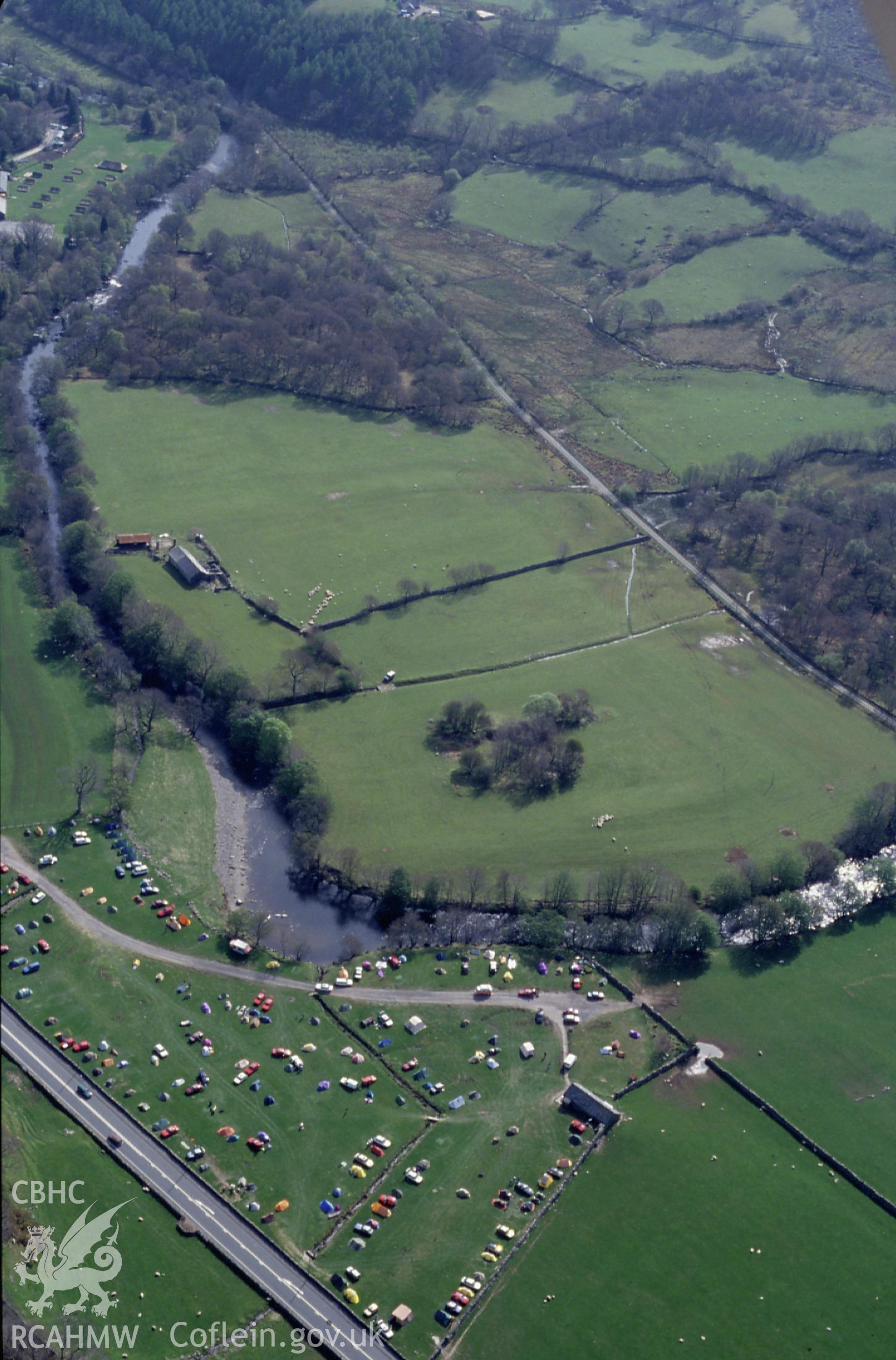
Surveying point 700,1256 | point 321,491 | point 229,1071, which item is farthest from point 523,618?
point 700,1256

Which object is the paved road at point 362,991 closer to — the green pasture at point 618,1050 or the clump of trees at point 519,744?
the green pasture at point 618,1050

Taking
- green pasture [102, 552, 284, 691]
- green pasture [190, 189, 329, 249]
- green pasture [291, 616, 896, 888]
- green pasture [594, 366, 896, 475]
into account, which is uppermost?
green pasture [190, 189, 329, 249]

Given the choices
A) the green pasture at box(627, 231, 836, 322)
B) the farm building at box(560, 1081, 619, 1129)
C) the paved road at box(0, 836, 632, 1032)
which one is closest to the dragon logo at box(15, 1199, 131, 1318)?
the paved road at box(0, 836, 632, 1032)

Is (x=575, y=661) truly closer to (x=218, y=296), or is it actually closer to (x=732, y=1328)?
(x=732, y=1328)

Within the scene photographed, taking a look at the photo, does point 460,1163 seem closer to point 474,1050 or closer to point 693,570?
point 474,1050

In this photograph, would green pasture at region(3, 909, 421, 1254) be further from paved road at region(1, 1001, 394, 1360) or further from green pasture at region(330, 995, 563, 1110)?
green pasture at region(330, 995, 563, 1110)
